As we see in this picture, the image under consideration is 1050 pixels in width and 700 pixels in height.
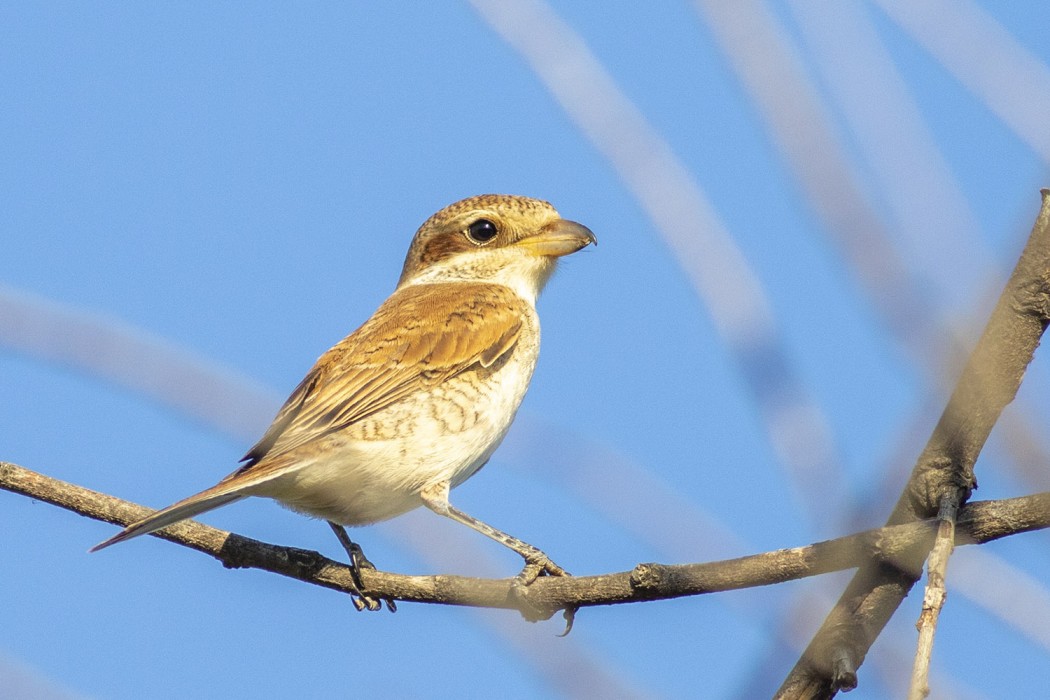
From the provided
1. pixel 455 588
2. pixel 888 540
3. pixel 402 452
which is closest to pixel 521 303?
pixel 402 452

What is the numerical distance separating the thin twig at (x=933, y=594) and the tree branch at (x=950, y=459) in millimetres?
74

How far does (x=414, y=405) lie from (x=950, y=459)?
2.42m

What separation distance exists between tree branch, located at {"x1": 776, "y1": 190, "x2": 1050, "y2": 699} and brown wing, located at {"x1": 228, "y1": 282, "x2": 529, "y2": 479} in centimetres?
219

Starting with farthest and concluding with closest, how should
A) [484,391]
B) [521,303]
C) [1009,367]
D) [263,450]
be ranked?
1. [521,303]
2. [484,391]
3. [263,450]
4. [1009,367]

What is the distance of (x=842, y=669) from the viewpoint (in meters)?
2.40

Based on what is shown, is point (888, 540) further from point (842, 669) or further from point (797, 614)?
point (797, 614)

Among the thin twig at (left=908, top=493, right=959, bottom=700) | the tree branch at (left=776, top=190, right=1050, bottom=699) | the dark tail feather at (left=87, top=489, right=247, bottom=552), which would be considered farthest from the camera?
the dark tail feather at (left=87, top=489, right=247, bottom=552)

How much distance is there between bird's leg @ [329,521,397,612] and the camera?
157 inches

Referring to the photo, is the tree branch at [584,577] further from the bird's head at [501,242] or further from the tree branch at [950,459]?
the bird's head at [501,242]

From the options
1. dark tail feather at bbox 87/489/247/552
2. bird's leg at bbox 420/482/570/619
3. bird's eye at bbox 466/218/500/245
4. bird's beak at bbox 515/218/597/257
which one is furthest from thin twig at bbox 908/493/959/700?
bird's eye at bbox 466/218/500/245

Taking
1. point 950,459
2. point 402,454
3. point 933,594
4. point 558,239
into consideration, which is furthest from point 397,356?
point 933,594

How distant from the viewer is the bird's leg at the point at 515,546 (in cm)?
335

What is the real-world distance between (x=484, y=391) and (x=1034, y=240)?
8.60ft

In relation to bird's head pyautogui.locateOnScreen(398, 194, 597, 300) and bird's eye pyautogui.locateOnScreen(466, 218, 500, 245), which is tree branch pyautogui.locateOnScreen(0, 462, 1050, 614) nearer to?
bird's head pyautogui.locateOnScreen(398, 194, 597, 300)
